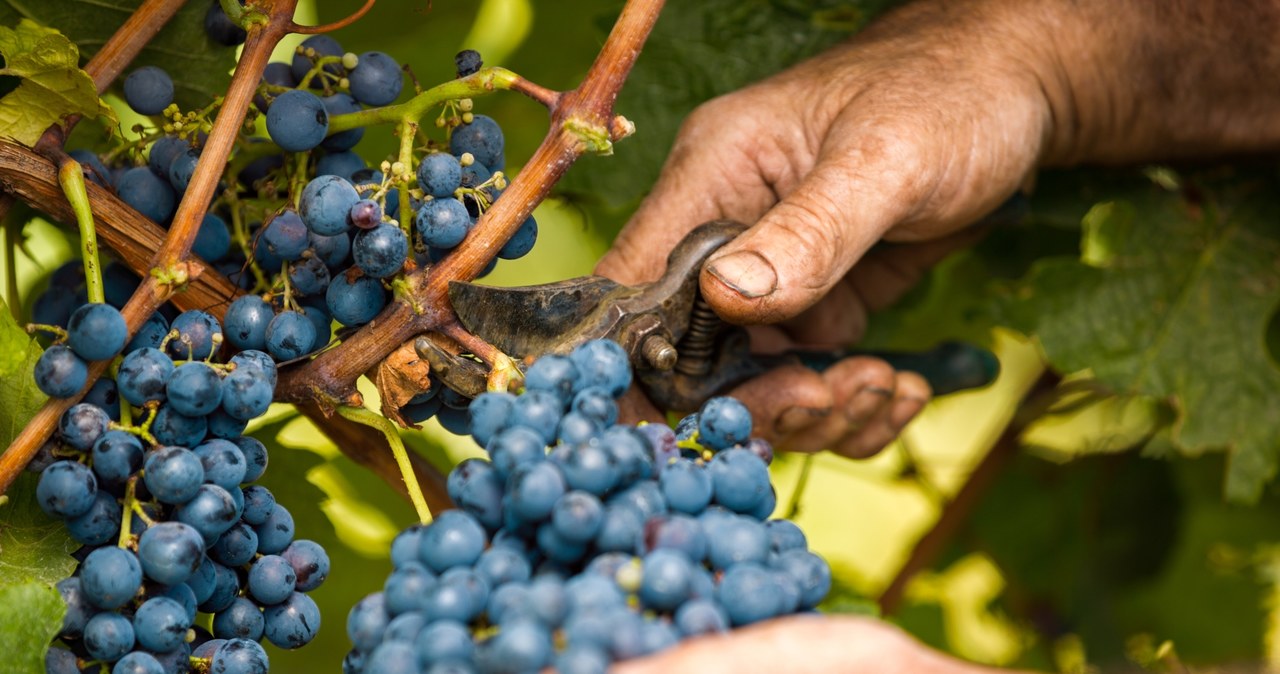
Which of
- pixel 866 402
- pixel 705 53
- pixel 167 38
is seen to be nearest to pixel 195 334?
pixel 167 38

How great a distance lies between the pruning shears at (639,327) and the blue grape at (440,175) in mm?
107

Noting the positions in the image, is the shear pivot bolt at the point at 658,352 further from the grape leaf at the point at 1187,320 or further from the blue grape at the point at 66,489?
the grape leaf at the point at 1187,320

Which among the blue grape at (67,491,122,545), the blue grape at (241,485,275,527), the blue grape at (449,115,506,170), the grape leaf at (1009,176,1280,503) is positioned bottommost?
the grape leaf at (1009,176,1280,503)

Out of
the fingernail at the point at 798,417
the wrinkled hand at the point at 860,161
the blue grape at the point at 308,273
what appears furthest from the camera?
the fingernail at the point at 798,417

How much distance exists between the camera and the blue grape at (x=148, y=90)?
4.50 feet

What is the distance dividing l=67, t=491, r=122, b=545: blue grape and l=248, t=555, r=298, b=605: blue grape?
0.15m

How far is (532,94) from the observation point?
131 centimetres

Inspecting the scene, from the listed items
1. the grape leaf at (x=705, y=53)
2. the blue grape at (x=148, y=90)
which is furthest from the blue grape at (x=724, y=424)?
the grape leaf at (x=705, y=53)

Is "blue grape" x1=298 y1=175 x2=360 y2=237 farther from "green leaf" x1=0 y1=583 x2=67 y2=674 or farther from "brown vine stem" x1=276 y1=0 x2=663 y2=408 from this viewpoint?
"green leaf" x1=0 y1=583 x2=67 y2=674

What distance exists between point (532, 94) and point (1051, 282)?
1.36 meters

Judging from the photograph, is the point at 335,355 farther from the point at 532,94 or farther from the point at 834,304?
the point at 834,304

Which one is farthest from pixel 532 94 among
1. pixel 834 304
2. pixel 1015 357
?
pixel 1015 357

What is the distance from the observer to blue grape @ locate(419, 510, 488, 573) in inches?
38.5

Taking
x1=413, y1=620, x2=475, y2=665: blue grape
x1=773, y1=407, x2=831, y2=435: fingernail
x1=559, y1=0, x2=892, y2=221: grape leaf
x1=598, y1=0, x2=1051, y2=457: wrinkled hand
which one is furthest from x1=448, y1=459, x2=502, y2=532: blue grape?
x1=559, y1=0, x2=892, y2=221: grape leaf
